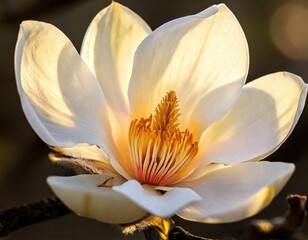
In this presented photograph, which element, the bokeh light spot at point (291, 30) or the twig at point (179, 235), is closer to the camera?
the twig at point (179, 235)

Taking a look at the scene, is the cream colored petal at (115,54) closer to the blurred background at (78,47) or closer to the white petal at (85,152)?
the white petal at (85,152)

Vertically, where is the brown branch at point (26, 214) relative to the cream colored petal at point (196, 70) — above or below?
below

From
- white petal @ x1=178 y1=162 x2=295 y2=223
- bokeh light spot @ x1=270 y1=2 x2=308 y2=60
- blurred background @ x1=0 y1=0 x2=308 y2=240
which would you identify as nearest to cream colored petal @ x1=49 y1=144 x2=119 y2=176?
white petal @ x1=178 y1=162 x2=295 y2=223

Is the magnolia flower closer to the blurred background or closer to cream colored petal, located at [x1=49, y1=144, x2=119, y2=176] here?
cream colored petal, located at [x1=49, y1=144, x2=119, y2=176]

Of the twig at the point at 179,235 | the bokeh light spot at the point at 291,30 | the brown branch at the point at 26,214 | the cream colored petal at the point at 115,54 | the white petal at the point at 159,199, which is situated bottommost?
the bokeh light spot at the point at 291,30

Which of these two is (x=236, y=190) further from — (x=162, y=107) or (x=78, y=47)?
(x=78, y=47)

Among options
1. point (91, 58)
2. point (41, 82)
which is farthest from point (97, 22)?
point (41, 82)

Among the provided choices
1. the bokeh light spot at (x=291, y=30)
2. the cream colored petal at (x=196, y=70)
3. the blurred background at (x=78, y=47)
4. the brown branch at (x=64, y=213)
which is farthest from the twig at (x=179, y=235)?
the bokeh light spot at (x=291, y=30)

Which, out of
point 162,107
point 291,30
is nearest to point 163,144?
point 162,107

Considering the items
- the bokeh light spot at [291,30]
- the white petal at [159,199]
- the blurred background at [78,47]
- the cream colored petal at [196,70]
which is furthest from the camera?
the bokeh light spot at [291,30]
